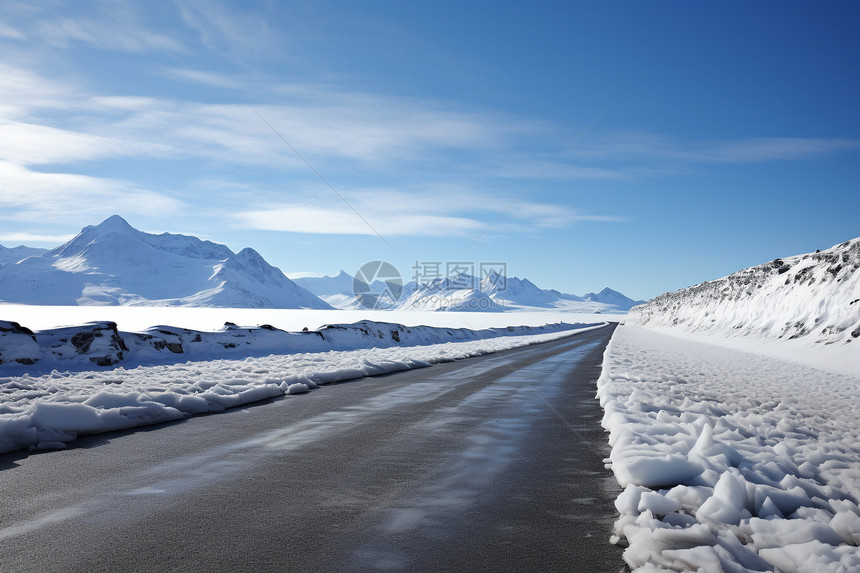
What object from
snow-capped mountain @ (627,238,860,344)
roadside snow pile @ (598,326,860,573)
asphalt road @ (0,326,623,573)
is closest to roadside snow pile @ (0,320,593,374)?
asphalt road @ (0,326,623,573)

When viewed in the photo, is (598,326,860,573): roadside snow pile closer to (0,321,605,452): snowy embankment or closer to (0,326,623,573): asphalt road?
(0,326,623,573): asphalt road

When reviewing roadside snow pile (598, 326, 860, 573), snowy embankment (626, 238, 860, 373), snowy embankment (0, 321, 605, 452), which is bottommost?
snowy embankment (0, 321, 605, 452)

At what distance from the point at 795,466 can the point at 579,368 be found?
13157 millimetres

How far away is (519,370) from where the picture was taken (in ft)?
54.9

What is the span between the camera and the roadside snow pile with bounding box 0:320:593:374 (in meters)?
12.7

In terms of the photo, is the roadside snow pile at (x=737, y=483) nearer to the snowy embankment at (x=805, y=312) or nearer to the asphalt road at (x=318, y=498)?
the asphalt road at (x=318, y=498)

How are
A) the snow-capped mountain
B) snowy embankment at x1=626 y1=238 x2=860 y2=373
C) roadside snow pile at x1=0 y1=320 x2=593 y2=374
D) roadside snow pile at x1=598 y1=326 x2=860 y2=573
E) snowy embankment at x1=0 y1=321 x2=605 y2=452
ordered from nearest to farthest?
roadside snow pile at x1=598 y1=326 x2=860 y2=573
snowy embankment at x1=0 y1=321 x2=605 y2=452
roadside snow pile at x1=0 y1=320 x2=593 y2=374
snowy embankment at x1=626 y1=238 x2=860 y2=373
the snow-capped mountain

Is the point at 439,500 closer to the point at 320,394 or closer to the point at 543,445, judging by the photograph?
the point at 543,445

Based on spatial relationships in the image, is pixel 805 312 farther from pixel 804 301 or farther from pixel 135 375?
pixel 135 375

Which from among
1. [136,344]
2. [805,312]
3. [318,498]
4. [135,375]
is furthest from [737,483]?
[805,312]

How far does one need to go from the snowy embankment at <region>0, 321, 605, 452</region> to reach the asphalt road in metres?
0.56

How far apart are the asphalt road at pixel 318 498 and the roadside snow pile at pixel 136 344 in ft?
27.4

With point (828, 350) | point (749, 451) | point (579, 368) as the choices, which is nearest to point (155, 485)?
point (749, 451)

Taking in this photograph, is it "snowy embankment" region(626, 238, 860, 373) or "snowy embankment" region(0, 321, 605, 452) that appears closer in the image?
"snowy embankment" region(0, 321, 605, 452)
